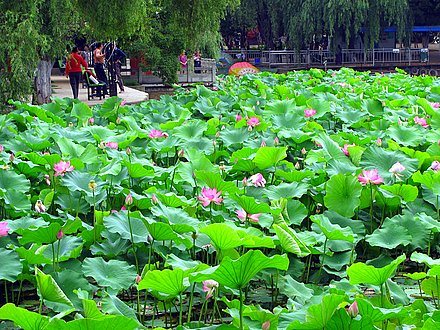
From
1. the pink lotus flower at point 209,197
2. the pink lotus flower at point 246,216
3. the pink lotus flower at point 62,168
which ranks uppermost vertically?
the pink lotus flower at point 62,168

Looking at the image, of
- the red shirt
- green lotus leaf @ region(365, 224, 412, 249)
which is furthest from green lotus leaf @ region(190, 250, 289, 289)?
the red shirt

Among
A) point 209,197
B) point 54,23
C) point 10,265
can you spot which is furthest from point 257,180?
point 54,23

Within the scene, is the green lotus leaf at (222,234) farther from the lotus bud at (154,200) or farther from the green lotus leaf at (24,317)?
the lotus bud at (154,200)

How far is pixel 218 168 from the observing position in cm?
330

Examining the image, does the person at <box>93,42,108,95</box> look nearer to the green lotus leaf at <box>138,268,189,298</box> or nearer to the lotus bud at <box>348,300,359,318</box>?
the green lotus leaf at <box>138,268,189,298</box>

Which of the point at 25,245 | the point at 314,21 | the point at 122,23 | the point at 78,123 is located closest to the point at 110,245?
the point at 25,245

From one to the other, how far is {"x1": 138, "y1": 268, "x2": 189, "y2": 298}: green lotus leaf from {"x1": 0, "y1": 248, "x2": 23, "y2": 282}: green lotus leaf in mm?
539

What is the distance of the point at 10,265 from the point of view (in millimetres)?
2234

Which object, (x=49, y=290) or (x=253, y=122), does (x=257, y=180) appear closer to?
(x=49, y=290)

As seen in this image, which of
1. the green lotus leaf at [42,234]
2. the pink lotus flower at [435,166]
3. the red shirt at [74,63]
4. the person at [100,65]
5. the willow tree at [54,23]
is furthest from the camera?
the person at [100,65]

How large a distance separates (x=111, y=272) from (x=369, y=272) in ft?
2.62

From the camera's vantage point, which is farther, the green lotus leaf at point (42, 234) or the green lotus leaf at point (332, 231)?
the green lotus leaf at point (332, 231)

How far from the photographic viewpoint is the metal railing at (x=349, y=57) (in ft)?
85.4

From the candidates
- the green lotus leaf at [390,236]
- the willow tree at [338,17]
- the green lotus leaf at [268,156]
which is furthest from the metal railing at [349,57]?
the green lotus leaf at [390,236]
